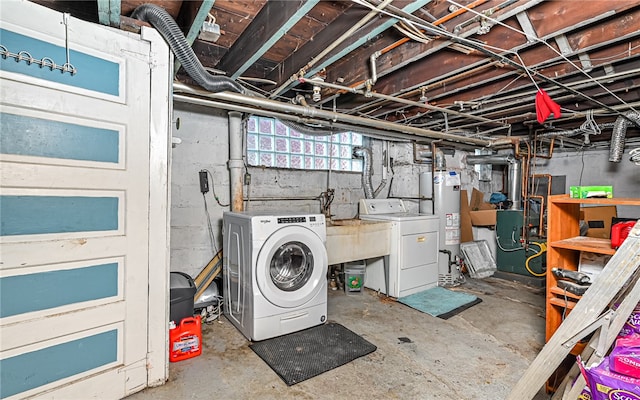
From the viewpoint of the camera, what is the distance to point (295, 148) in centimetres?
370

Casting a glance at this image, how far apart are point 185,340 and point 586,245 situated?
8.64 feet

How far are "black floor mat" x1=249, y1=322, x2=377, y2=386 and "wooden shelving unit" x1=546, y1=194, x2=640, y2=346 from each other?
1211 millimetres

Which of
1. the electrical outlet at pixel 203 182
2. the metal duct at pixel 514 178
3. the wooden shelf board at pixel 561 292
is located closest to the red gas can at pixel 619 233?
the wooden shelf board at pixel 561 292

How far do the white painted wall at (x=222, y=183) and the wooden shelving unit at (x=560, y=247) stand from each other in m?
2.41

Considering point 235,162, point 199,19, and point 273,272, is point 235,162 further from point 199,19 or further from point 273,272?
point 199,19

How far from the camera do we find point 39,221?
60.7 inches

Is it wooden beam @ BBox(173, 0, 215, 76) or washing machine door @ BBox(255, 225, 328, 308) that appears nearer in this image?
wooden beam @ BBox(173, 0, 215, 76)

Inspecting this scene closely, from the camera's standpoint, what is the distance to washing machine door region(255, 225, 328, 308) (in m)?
2.44

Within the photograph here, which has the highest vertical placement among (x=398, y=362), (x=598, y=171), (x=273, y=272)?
(x=598, y=171)

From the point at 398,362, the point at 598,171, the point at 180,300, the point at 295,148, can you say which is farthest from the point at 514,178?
the point at 180,300

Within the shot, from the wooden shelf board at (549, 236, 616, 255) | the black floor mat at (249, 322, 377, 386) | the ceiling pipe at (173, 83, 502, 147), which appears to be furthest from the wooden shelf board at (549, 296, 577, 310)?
the ceiling pipe at (173, 83, 502, 147)

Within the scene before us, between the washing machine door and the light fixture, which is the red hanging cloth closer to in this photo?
the washing machine door

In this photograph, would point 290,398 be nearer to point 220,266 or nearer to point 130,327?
point 130,327

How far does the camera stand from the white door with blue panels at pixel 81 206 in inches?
58.4
